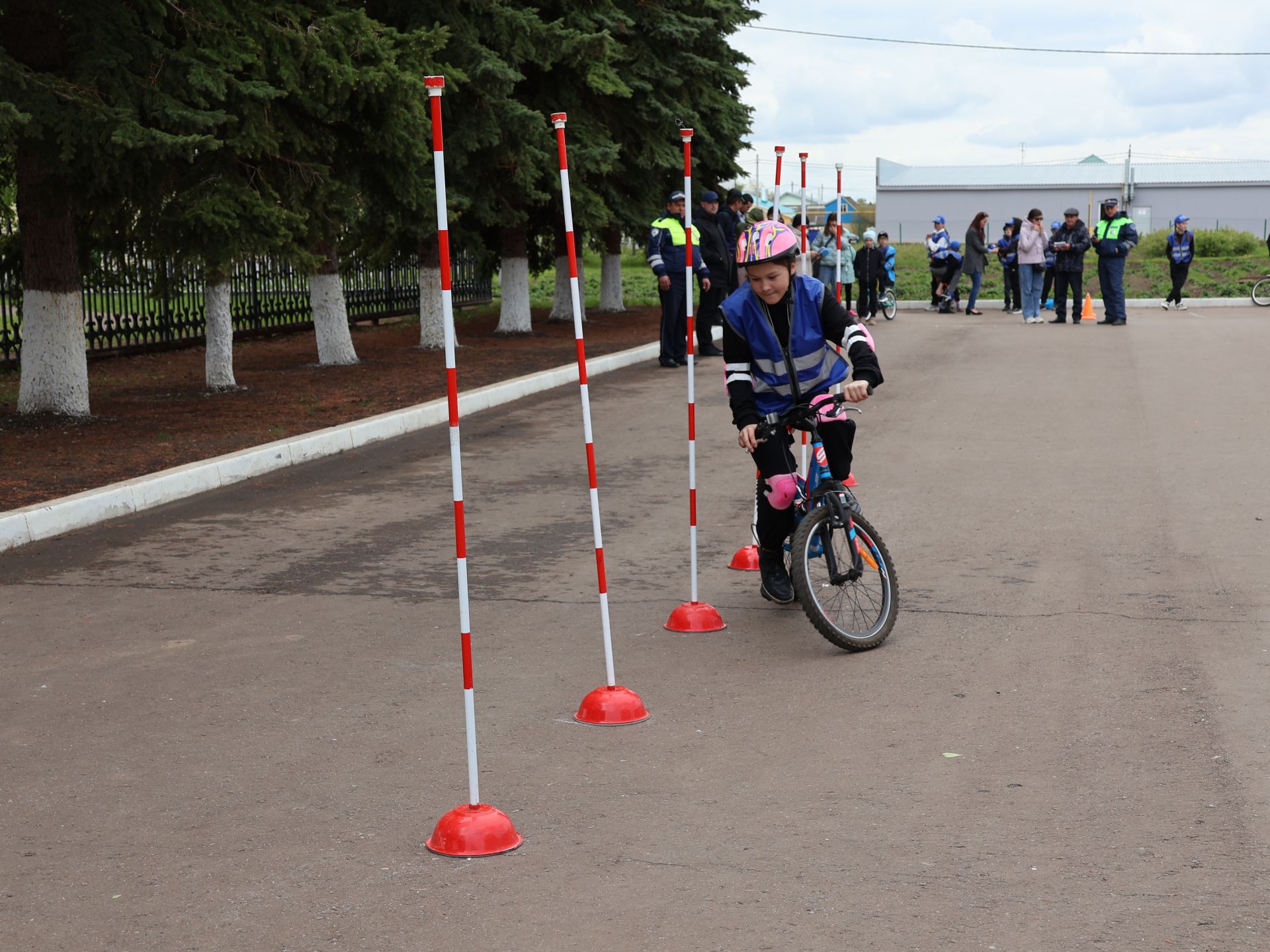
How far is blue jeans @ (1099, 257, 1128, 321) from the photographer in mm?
24406

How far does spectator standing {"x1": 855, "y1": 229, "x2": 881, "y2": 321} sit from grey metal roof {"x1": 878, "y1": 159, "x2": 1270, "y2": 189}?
195 feet

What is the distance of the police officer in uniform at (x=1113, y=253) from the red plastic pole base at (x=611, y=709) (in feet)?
66.7

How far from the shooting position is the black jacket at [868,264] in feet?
86.0

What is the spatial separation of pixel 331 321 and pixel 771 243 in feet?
42.7

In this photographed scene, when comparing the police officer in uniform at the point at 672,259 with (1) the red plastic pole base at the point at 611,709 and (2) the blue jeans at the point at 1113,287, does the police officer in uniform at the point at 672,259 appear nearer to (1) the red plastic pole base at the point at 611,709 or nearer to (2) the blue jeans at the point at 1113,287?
(2) the blue jeans at the point at 1113,287

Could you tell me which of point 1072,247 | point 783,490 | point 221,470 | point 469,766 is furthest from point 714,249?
point 469,766

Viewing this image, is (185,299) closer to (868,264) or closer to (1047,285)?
(868,264)

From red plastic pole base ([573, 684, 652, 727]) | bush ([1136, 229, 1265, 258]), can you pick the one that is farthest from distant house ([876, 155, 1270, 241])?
red plastic pole base ([573, 684, 652, 727])

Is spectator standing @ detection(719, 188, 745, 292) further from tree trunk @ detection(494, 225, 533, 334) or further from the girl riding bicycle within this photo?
the girl riding bicycle

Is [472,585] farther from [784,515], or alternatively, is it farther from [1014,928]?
[1014,928]

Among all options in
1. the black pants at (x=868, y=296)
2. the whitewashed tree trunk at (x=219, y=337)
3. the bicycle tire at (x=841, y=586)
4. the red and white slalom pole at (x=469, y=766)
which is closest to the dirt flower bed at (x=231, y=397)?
the whitewashed tree trunk at (x=219, y=337)

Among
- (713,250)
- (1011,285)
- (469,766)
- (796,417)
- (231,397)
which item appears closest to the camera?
(469,766)

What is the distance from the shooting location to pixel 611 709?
5.42 meters

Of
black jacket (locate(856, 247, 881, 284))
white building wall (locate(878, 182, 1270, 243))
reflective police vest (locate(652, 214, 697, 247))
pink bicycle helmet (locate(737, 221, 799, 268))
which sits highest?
white building wall (locate(878, 182, 1270, 243))
